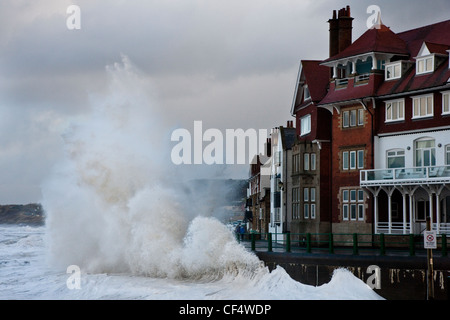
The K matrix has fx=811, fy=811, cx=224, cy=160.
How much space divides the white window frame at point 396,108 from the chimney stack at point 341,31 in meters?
6.39

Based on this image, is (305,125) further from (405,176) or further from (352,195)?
(405,176)

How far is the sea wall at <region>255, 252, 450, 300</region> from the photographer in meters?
30.7

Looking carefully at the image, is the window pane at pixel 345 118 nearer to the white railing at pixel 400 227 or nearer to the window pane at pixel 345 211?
the window pane at pixel 345 211

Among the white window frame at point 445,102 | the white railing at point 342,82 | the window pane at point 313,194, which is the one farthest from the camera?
the window pane at point 313,194

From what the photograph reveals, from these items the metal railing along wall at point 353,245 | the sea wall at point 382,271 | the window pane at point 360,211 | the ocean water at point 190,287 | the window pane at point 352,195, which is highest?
the window pane at point 352,195

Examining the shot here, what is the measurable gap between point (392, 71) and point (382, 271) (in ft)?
47.9

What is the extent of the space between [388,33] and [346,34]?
2.97m

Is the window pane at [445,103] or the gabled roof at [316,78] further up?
the gabled roof at [316,78]

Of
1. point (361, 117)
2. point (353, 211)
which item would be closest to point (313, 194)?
point (353, 211)

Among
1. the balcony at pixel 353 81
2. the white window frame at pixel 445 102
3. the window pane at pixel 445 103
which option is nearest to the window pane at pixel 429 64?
the white window frame at pixel 445 102

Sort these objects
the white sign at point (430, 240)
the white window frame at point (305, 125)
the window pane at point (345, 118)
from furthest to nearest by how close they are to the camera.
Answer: the white window frame at point (305, 125) < the window pane at point (345, 118) < the white sign at point (430, 240)

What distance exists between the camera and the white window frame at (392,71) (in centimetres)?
4298
